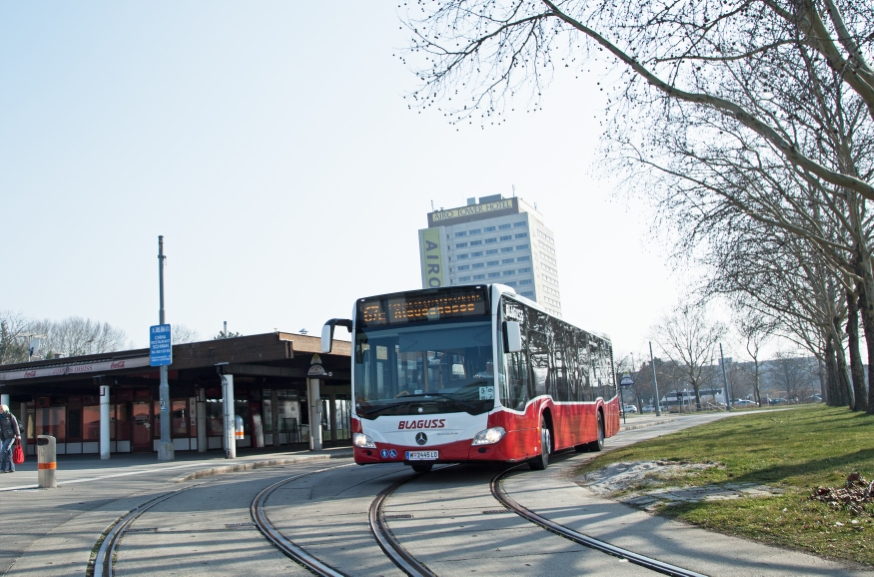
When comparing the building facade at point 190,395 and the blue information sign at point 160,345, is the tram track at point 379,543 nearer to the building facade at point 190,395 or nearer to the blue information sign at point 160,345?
the blue information sign at point 160,345

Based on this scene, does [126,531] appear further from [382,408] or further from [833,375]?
[833,375]

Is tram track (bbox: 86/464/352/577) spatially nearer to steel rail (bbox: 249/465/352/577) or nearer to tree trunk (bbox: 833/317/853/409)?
steel rail (bbox: 249/465/352/577)

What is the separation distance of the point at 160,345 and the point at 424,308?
16098 mm

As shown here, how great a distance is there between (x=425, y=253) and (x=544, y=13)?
489ft

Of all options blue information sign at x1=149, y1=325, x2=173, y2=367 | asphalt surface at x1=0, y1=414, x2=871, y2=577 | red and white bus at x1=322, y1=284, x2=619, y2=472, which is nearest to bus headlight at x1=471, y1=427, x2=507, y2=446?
red and white bus at x1=322, y1=284, x2=619, y2=472

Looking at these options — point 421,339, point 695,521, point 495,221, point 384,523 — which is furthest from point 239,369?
point 495,221

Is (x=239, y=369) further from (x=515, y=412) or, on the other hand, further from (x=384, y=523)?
(x=384, y=523)

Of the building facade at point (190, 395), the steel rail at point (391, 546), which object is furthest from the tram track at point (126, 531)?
the building facade at point (190, 395)

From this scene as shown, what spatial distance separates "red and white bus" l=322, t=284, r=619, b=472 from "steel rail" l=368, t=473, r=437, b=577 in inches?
68.1

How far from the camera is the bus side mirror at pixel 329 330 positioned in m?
12.8

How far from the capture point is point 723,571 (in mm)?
5793

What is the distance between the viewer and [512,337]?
1235cm

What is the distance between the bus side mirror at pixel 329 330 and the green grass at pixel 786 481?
Answer: 5155mm

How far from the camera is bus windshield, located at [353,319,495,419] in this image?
479 inches
